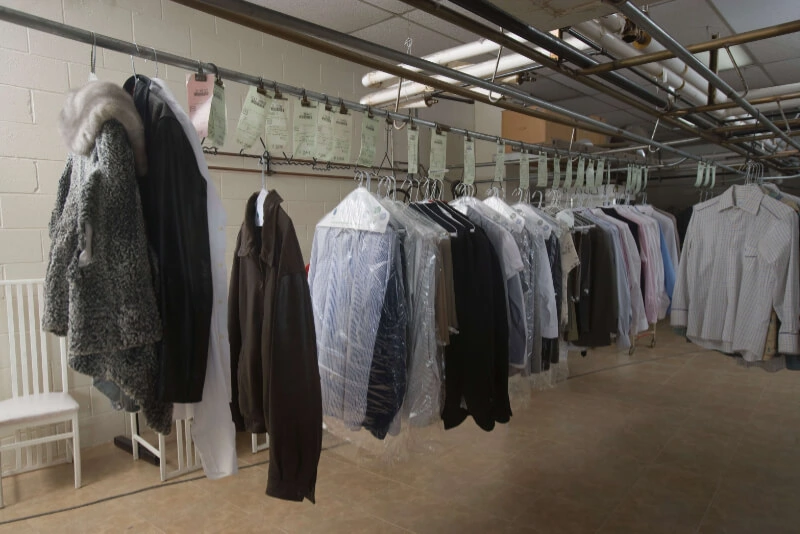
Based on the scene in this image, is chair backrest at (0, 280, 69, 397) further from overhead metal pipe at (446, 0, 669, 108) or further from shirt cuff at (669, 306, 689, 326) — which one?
shirt cuff at (669, 306, 689, 326)

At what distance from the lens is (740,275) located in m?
2.53

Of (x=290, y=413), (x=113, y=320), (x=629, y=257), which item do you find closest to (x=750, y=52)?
(x=629, y=257)

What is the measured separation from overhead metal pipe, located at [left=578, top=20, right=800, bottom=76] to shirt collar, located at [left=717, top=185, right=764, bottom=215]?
3.98 ft

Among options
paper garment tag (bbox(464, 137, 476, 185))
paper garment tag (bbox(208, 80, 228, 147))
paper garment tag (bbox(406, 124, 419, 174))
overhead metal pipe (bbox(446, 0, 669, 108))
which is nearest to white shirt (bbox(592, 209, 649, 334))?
paper garment tag (bbox(464, 137, 476, 185))

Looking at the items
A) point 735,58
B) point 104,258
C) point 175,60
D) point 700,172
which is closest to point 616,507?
point 700,172

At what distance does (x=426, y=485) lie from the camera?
283 cm

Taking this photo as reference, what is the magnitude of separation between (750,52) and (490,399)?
4363 millimetres

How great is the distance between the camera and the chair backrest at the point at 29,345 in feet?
9.37

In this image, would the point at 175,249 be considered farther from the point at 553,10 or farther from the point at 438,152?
the point at 438,152

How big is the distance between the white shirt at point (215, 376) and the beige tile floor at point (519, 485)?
2.78 feet

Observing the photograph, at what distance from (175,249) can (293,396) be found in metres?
0.53

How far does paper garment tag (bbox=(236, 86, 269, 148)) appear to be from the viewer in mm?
1364

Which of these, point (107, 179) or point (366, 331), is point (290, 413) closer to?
point (366, 331)

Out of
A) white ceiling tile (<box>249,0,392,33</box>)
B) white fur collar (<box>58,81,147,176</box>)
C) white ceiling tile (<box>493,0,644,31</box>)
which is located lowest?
white fur collar (<box>58,81,147,176</box>)
